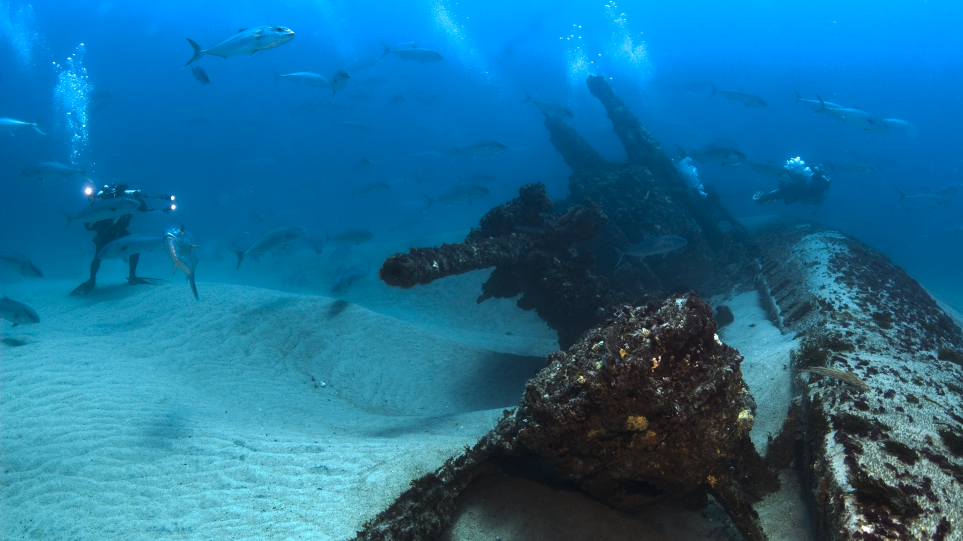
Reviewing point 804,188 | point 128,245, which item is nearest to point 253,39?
point 128,245

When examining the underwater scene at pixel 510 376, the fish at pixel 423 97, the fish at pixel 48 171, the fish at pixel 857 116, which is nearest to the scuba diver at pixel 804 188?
the underwater scene at pixel 510 376

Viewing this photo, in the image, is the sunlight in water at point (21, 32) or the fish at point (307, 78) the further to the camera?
the sunlight in water at point (21, 32)

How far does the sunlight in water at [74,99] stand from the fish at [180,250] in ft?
210

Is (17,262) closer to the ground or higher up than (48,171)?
closer to the ground

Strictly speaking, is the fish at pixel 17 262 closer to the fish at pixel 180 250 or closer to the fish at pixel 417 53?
the fish at pixel 180 250

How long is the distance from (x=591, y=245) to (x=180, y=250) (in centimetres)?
752

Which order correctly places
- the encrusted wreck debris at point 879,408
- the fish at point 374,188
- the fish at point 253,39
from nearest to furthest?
the encrusted wreck debris at point 879,408, the fish at point 253,39, the fish at point 374,188

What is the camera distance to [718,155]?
10.0m

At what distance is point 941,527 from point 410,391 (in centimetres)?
547

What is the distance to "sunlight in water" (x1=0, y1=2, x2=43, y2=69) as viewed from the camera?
4030 centimetres

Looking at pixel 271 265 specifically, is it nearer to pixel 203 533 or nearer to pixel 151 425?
pixel 151 425

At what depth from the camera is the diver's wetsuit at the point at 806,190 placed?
474 inches

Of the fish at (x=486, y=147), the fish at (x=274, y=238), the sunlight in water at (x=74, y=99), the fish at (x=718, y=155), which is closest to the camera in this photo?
the fish at (x=274, y=238)

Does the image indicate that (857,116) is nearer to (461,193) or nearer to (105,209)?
(461,193)
